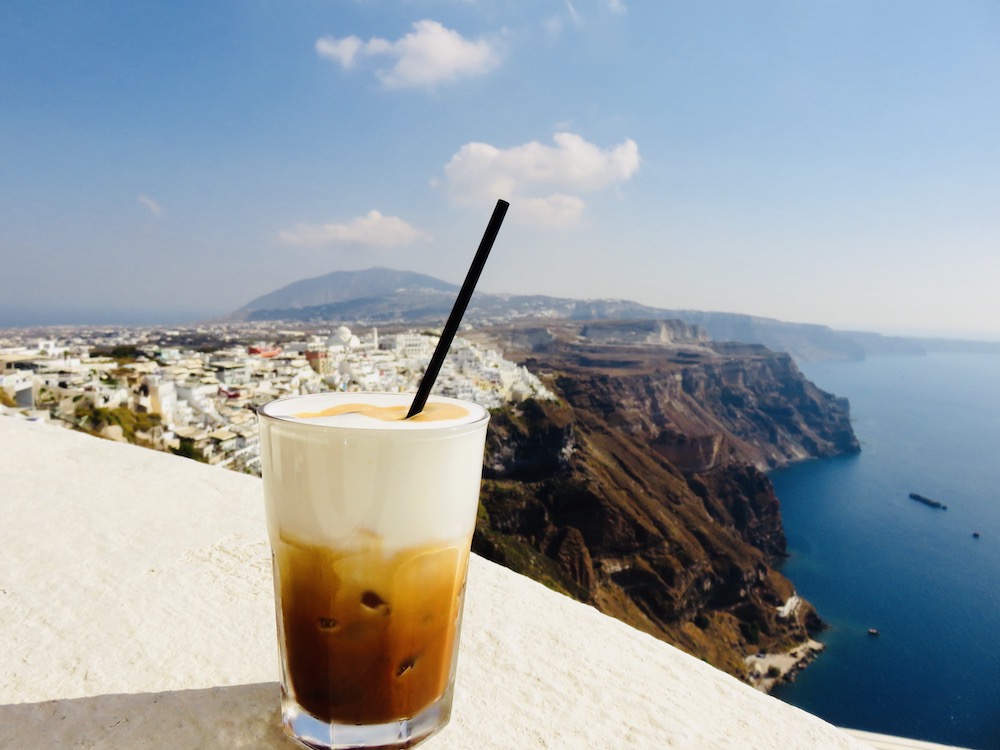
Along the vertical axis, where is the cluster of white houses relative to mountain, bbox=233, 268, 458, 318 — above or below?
below

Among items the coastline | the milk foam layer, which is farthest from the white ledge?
the coastline

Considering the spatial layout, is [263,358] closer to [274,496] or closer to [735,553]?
[735,553]

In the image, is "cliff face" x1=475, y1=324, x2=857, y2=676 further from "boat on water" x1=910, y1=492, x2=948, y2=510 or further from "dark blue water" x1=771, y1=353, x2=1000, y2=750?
"boat on water" x1=910, y1=492, x2=948, y2=510

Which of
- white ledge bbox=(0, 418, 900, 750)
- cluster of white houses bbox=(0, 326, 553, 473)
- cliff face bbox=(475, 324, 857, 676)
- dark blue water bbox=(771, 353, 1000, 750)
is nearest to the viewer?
white ledge bbox=(0, 418, 900, 750)

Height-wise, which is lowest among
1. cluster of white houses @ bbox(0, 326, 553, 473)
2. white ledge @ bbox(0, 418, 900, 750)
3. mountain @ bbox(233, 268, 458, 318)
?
cluster of white houses @ bbox(0, 326, 553, 473)

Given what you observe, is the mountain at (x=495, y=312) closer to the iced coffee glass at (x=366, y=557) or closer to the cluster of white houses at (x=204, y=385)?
the cluster of white houses at (x=204, y=385)

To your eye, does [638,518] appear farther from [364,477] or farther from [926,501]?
[926,501]

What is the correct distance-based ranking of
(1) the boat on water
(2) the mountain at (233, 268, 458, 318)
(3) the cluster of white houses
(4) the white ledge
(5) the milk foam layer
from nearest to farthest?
(5) the milk foam layer → (4) the white ledge → (3) the cluster of white houses → (1) the boat on water → (2) the mountain at (233, 268, 458, 318)

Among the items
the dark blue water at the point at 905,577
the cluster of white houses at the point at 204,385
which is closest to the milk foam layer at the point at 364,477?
the cluster of white houses at the point at 204,385
